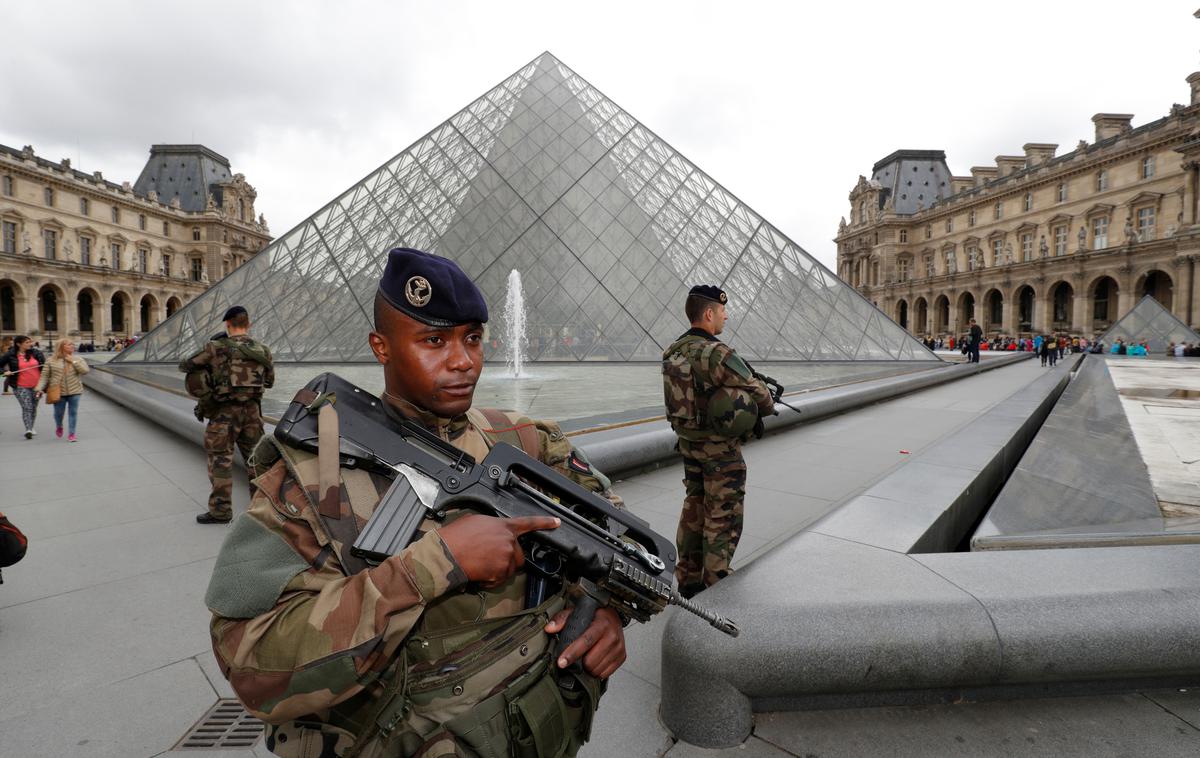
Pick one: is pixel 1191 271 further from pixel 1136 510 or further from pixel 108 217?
pixel 108 217

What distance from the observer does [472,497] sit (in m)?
0.90

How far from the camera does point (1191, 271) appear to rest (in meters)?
30.5

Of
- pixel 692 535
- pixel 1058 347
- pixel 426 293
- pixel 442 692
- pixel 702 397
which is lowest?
pixel 692 535

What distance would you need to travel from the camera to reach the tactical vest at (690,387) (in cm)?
250

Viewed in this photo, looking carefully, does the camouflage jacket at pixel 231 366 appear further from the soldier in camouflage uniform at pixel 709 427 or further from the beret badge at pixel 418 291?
the beret badge at pixel 418 291

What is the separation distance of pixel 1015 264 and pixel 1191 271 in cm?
1357

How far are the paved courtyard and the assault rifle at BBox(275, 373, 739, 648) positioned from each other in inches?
34.5

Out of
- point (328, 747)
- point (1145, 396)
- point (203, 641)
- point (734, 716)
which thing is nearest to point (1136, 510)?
point (734, 716)

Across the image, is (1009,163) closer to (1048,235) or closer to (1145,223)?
(1048,235)

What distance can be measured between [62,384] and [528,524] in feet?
25.9

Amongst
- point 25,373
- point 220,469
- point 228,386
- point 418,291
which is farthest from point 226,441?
point 25,373

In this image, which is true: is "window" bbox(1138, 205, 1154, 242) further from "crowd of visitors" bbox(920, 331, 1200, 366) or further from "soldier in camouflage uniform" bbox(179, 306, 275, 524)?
"soldier in camouflage uniform" bbox(179, 306, 275, 524)

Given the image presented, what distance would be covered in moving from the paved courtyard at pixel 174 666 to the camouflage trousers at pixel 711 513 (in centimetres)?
37

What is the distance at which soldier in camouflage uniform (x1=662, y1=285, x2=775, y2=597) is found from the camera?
242 centimetres
